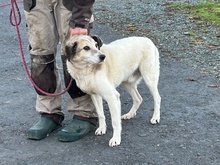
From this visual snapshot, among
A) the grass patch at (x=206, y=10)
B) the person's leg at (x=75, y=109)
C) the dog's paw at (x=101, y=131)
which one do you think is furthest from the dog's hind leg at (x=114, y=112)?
the grass patch at (x=206, y=10)

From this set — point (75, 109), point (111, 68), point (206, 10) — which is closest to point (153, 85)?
point (111, 68)

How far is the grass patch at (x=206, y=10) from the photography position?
10828mm

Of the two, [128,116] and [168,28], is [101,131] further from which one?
[168,28]

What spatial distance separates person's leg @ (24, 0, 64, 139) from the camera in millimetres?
4898

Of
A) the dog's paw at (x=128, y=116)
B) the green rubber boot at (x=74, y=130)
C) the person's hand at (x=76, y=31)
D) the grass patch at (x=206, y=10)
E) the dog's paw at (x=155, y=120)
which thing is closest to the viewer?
the person's hand at (x=76, y=31)

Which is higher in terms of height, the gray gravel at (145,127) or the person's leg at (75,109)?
the person's leg at (75,109)

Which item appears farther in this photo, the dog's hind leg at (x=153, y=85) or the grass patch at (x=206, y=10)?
the grass patch at (x=206, y=10)

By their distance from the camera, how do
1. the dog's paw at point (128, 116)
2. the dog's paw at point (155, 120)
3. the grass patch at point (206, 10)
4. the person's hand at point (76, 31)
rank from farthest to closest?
the grass patch at point (206, 10)
the dog's paw at point (128, 116)
the dog's paw at point (155, 120)
the person's hand at point (76, 31)

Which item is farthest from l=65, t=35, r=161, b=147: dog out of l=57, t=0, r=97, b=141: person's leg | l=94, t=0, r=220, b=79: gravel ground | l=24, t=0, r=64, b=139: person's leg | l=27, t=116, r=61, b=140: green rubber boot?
l=94, t=0, r=220, b=79: gravel ground

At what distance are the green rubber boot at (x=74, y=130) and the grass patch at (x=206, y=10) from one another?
5.96 meters

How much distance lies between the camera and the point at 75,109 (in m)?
5.28

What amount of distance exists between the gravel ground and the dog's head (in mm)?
2891

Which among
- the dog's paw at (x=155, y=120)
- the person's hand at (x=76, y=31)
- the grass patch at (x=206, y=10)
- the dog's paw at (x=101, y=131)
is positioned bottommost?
the grass patch at (x=206, y=10)

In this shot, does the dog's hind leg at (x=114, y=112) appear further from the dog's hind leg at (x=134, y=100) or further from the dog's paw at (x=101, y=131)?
the dog's hind leg at (x=134, y=100)
